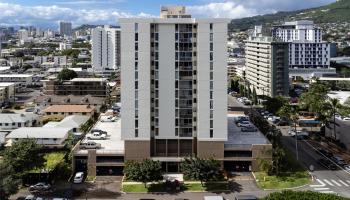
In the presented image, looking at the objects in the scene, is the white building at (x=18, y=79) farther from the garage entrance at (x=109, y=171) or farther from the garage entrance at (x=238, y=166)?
the garage entrance at (x=238, y=166)

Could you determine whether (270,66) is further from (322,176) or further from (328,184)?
(328,184)

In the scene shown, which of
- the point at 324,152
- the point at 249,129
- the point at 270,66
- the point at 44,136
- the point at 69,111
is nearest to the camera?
the point at 324,152

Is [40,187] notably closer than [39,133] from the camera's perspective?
Yes

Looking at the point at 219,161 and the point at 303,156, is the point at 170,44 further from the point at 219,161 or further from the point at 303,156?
the point at 303,156

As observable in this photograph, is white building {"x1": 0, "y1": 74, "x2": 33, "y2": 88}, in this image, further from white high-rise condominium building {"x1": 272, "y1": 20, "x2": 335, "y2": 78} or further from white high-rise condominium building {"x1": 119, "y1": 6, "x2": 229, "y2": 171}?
white high-rise condominium building {"x1": 119, "y1": 6, "x2": 229, "y2": 171}

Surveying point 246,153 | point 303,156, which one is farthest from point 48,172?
point 303,156

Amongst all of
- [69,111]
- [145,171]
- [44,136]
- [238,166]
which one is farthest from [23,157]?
[69,111]

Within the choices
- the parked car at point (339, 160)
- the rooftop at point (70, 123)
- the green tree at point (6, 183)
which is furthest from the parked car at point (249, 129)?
the green tree at point (6, 183)
